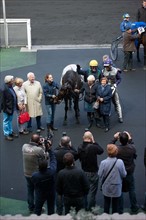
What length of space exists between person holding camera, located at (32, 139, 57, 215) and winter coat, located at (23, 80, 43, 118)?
12.7 ft

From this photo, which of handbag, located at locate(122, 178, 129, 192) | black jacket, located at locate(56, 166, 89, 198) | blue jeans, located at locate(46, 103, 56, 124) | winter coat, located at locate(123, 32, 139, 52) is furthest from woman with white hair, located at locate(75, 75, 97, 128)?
black jacket, located at locate(56, 166, 89, 198)

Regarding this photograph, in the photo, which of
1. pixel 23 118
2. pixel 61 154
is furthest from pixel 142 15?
pixel 61 154

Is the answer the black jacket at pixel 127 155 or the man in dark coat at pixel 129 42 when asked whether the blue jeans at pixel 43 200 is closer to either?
the black jacket at pixel 127 155

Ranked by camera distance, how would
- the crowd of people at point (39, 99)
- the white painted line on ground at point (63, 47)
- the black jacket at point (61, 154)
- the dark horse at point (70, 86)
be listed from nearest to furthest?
1. the black jacket at point (61, 154)
2. the crowd of people at point (39, 99)
3. the dark horse at point (70, 86)
4. the white painted line on ground at point (63, 47)

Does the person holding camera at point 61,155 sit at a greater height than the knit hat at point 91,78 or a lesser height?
lesser

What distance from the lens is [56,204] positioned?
31.8 ft

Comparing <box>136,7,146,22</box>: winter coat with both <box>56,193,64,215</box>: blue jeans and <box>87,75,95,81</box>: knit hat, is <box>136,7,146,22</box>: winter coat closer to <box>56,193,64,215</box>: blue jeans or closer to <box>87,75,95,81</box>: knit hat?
<box>87,75,95,81</box>: knit hat

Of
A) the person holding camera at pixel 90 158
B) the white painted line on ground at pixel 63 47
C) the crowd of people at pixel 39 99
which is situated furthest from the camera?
the white painted line on ground at pixel 63 47

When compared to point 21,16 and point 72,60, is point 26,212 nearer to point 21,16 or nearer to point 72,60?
point 72,60

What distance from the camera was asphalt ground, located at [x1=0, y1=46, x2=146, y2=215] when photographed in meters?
11.5

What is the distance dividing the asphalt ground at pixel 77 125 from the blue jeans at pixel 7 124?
0.21 m

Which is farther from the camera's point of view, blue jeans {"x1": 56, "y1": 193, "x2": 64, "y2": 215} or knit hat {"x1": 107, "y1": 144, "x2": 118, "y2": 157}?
blue jeans {"x1": 56, "y1": 193, "x2": 64, "y2": 215}

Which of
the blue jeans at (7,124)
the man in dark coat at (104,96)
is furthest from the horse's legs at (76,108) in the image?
the blue jeans at (7,124)

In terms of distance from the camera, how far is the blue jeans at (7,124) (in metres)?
13.4
